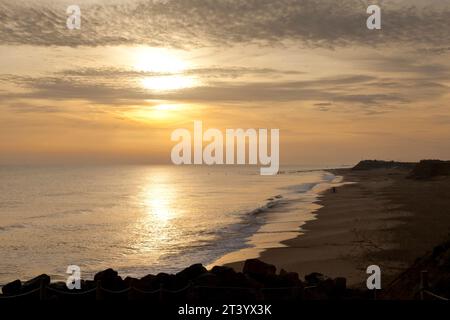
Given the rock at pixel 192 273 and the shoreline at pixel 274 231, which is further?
the shoreline at pixel 274 231

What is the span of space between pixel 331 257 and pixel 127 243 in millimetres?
17796

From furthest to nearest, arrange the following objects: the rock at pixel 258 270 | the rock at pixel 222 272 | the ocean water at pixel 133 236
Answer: the ocean water at pixel 133 236 → the rock at pixel 258 270 → the rock at pixel 222 272

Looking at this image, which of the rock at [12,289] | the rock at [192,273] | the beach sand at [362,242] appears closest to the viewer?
the rock at [12,289]

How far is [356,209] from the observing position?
166 feet

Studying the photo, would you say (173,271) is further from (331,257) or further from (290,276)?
(290,276)

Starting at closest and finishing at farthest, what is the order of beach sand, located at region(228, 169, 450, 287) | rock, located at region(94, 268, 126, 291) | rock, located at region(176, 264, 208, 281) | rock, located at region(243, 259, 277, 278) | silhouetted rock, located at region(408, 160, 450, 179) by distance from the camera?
1. rock, located at region(94, 268, 126, 291)
2. rock, located at region(176, 264, 208, 281)
3. rock, located at region(243, 259, 277, 278)
4. beach sand, located at region(228, 169, 450, 287)
5. silhouetted rock, located at region(408, 160, 450, 179)

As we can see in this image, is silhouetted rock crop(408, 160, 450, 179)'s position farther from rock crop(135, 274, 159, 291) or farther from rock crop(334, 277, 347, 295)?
rock crop(135, 274, 159, 291)

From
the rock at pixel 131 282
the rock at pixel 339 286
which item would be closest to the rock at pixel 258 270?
the rock at pixel 339 286

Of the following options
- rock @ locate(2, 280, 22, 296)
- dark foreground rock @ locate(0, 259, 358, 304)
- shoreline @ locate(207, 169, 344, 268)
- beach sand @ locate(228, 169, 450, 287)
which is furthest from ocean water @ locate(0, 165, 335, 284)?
dark foreground rock @ locate(0, 259, 358, 304)

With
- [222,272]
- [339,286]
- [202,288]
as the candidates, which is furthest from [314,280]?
[202,288]

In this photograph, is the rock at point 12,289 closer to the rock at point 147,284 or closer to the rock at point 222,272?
the rock at point 147,284

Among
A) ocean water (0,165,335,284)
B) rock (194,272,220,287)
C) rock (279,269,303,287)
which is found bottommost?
ocean water (0,165,335,284)
